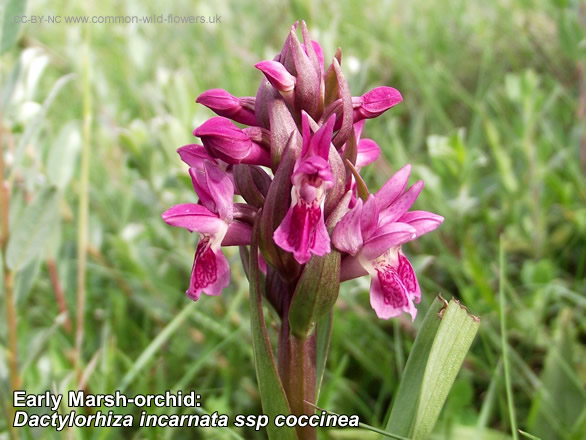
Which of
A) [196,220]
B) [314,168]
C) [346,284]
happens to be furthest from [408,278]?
[346,284]

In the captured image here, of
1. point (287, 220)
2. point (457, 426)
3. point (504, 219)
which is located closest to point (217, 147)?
point (287, 220)

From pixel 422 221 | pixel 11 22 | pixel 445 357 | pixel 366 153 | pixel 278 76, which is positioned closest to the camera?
pixel 445 357

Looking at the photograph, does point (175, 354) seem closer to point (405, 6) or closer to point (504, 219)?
point (504, 219)

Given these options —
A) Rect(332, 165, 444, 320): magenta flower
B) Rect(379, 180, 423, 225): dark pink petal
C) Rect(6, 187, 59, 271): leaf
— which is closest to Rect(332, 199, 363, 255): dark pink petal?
Rect(332, 165, 444, 320): magenta flower

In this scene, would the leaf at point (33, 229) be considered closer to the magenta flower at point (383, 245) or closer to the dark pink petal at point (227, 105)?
the dark pink petal at point (227, 105)

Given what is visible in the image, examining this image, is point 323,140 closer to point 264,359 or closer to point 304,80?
point 304,80

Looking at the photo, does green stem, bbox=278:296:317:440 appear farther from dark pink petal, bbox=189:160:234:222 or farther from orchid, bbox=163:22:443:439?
dark pink petal, bbox=189:160:234:222

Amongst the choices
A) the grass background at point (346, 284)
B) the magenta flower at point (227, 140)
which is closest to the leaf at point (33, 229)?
the grass background at point (346, 284)
